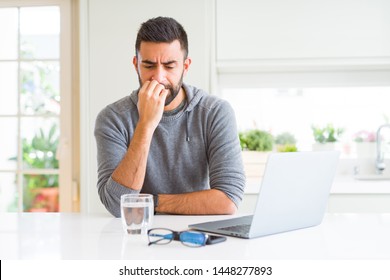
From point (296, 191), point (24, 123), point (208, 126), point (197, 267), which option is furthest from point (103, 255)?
point (24, 123)

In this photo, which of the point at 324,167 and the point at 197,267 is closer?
the point at 197,267

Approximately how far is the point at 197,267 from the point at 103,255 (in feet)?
0.72

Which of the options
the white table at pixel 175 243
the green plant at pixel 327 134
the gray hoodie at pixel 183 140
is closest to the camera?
the white table at pixel 175 243

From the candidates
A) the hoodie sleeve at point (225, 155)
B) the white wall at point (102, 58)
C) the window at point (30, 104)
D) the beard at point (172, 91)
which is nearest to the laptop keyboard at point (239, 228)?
the hoodie sleeve at point (225, 155)

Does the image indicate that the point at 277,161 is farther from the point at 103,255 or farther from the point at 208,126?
the point at 208,126

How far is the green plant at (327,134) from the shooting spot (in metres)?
3.74

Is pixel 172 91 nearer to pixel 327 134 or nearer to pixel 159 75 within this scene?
pixel 159 75

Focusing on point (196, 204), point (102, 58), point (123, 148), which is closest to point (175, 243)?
point (196, 204)

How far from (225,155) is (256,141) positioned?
1331 millimetres

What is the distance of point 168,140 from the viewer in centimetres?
224

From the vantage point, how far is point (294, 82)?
3760mm

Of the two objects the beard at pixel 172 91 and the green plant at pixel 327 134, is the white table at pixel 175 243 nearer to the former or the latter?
the beard at pixel 172 91

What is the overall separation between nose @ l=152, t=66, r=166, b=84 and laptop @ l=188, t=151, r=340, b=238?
699 mm

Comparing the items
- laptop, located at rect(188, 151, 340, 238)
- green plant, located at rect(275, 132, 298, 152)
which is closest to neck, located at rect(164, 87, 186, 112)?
laptop, located at rect(188, 151, 340, 238)
